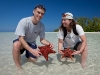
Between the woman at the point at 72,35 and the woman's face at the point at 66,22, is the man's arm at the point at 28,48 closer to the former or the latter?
the woman at the point at 72,35

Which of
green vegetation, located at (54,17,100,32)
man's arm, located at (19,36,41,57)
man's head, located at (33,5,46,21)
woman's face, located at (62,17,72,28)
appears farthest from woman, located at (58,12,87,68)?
green vegetation, located at (54,17,100,32)

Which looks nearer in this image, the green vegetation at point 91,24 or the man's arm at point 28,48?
the man's arm at point 28,48

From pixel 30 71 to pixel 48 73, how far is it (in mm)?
551

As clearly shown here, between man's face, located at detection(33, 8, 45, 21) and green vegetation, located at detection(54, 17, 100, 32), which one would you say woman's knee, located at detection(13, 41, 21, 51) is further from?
green vegetation, located at detection(54, 17, 100, 32)

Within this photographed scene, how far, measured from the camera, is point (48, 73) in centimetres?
398

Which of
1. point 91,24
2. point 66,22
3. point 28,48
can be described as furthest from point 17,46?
point 91,24

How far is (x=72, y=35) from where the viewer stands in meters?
4.78

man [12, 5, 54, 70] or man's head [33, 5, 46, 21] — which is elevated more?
man's head [33, 5, 46, 21]

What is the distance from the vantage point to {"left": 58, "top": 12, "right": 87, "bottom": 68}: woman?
4484 mm

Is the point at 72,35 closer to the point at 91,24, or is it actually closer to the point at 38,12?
the point at 38,12

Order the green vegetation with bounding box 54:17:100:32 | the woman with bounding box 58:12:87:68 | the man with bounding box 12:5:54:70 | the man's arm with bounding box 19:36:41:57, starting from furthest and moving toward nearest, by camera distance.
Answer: the green vegetation with bounding box 54:17:100:32 < the woman with bounding box 58:12:87:68 < the man with bounding box 12:5:54:70 < the man's arm with bounding box 19:36:41:57

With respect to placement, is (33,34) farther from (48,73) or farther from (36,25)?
(48,73)

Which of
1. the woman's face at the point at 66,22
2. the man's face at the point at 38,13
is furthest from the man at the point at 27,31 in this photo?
the woman's face at the point at 66,22

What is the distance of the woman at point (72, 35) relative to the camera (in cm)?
448
